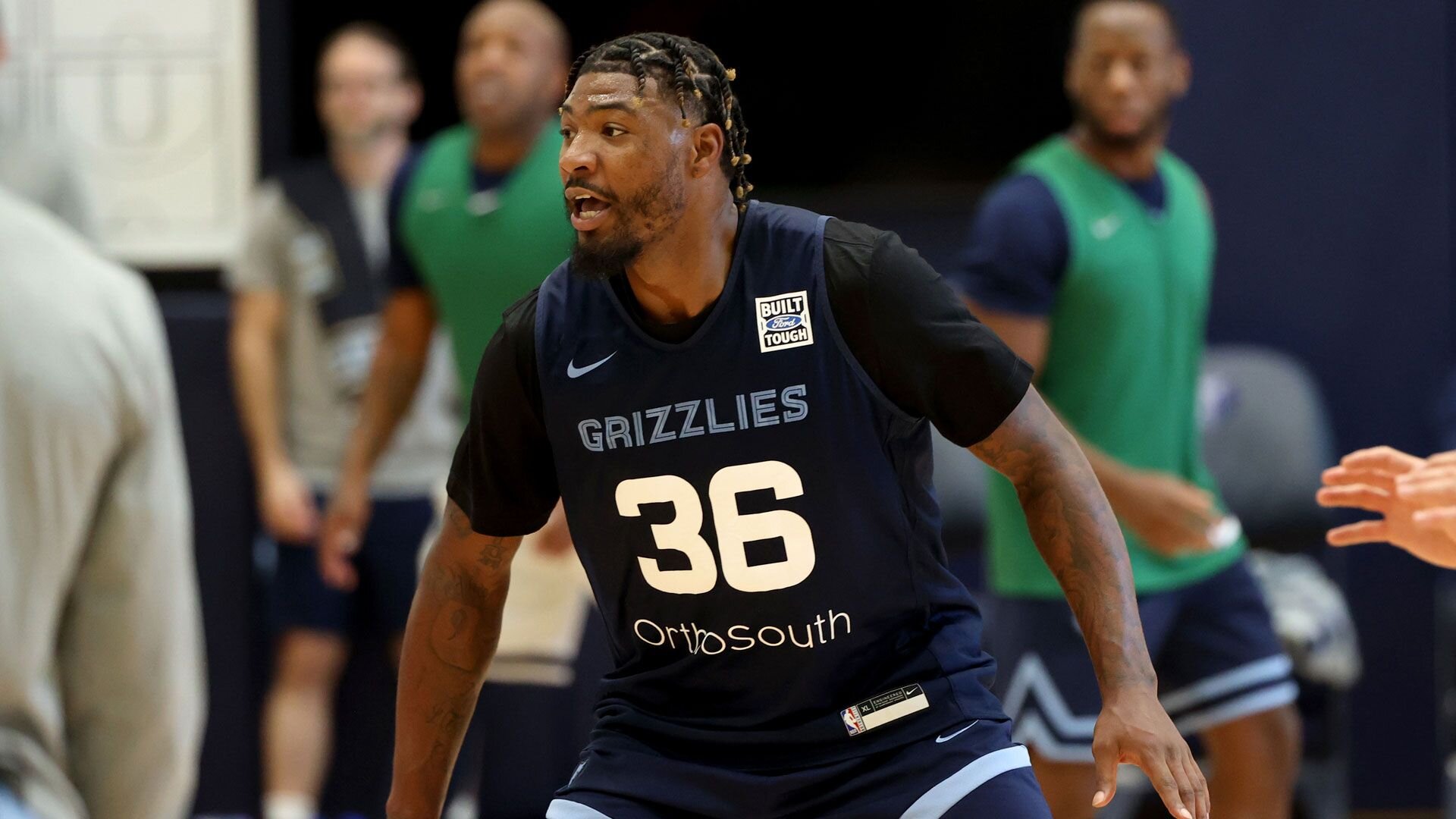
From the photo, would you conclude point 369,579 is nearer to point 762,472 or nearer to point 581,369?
point 581,369

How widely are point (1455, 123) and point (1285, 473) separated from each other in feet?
5.48

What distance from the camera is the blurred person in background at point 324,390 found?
607 centimetres

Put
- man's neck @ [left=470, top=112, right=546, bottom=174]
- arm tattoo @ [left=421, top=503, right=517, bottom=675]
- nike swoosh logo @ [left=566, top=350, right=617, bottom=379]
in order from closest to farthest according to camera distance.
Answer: nike swoosh logo @ [left=566, top=350, right=617, bottom=379]
arm tattoo @ [left=421, top=503, right=517, bottom=675]
man's neck @ [left=470, top=112, right=546, bottom=174]

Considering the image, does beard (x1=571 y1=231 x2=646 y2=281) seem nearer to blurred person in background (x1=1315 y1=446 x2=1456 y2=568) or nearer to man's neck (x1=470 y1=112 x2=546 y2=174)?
blurred person in background (x1=1315 y1=446 x2=1456 y2=568)

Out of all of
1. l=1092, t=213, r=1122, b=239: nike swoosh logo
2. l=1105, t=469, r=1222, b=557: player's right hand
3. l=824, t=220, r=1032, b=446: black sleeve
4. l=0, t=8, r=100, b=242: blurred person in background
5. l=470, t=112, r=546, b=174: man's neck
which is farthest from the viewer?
l=470, t=112, r=546, b=174: man's neck

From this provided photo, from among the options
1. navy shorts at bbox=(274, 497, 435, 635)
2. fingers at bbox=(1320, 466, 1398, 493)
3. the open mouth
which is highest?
the open mouth

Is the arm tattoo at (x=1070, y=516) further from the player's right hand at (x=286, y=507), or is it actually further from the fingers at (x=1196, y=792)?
the player's right hand at (x=286, y=507)

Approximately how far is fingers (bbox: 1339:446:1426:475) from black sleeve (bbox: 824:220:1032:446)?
1052mm

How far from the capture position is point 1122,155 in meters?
4.53

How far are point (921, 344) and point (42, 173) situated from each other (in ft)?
5.25

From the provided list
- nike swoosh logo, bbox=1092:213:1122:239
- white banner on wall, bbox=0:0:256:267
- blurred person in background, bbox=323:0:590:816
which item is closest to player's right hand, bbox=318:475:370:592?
blurred person in background, bbox=323:0:590:816

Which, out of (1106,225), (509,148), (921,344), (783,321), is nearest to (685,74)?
(783,321)

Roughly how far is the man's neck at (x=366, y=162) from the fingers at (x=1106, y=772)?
4.52 metres

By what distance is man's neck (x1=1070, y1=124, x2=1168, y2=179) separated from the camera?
4.53 m
